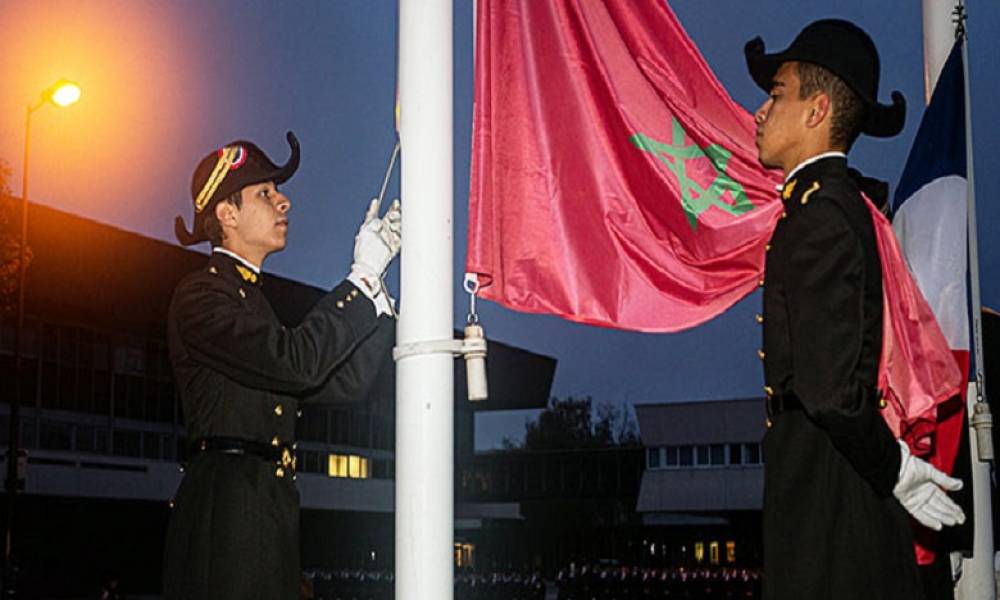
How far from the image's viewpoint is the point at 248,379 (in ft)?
15.7

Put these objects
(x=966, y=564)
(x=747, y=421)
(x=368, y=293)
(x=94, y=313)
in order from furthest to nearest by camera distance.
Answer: (x=747, y=421) < (x=94, y=313) < (x=966, y=564) < (x=368, y=293)

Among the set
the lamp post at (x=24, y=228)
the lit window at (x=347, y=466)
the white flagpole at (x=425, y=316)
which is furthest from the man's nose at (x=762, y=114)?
the lit window at (x=347, y=466)

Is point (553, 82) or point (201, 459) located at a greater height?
point (553, 82)

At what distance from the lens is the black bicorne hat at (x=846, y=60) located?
4.18 meters

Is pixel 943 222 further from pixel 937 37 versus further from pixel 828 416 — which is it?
pixel 828 416

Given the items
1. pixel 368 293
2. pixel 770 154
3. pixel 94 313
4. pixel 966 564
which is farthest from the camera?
pixel 94 313

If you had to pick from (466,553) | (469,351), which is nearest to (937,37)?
(469,351)

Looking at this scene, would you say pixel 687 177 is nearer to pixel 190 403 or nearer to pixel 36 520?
pixel 190 403

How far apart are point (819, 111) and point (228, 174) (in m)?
2.46

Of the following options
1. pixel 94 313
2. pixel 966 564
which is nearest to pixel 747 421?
pixel 94 313

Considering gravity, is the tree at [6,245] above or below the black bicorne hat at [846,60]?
above

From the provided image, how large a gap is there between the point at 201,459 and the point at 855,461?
2.53m

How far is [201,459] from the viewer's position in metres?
4.93

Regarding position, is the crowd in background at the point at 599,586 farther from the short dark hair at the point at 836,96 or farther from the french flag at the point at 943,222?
the short dark hair at the point at 836,96
